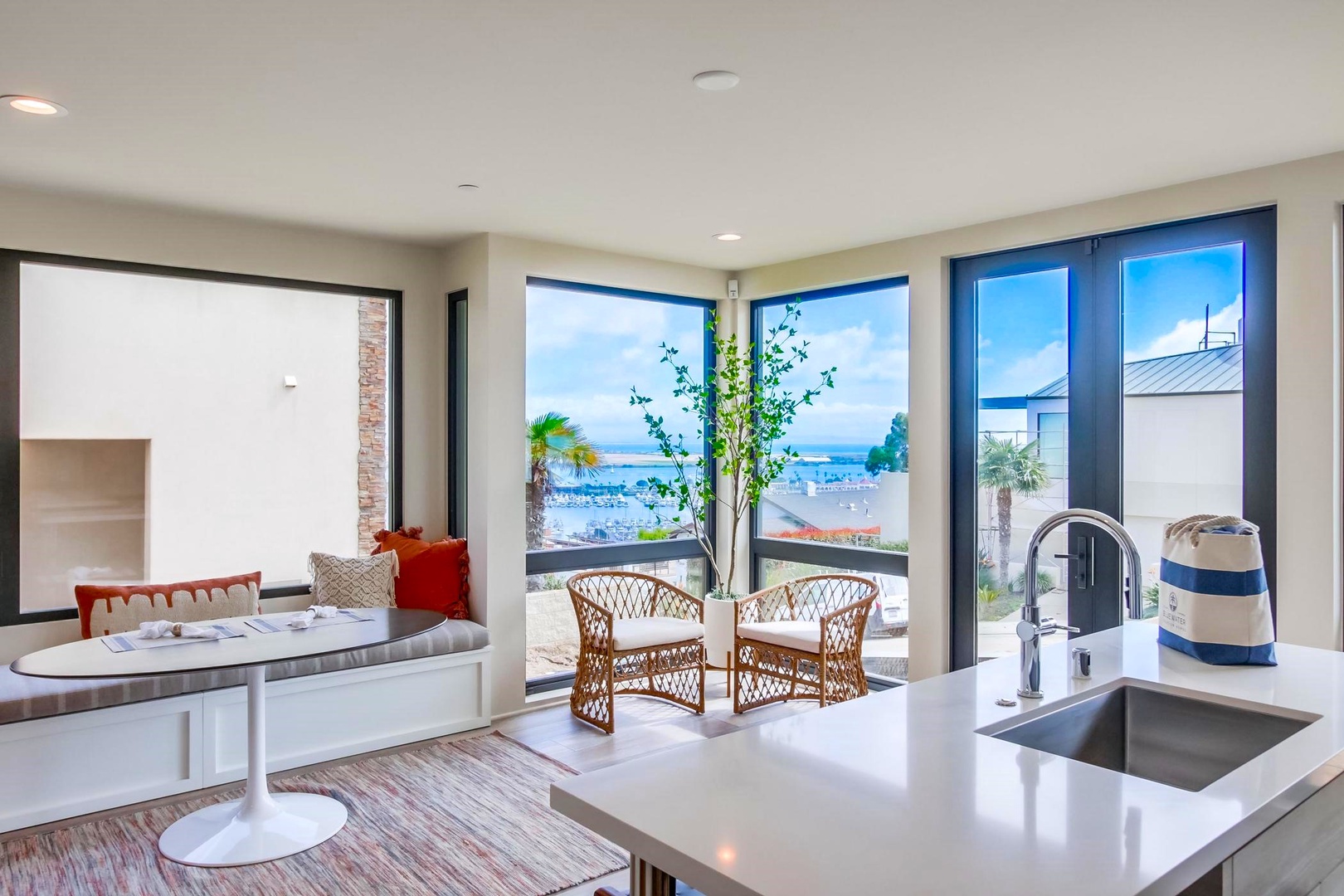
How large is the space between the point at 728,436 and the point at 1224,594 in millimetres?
3455

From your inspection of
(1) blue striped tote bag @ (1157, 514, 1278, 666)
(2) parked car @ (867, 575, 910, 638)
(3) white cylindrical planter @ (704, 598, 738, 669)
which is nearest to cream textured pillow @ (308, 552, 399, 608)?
(3) white cylindrical planter @ (704, 598, 738, 669)

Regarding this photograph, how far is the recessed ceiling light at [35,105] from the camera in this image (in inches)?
110

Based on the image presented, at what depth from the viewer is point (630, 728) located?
14.9ft

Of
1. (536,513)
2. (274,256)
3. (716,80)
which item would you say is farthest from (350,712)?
(716,80)

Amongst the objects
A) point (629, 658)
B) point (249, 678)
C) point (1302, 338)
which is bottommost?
point (629, 658)

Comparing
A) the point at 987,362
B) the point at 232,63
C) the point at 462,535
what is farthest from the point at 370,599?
the point at 987,362

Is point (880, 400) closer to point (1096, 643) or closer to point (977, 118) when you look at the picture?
point (977, 118)

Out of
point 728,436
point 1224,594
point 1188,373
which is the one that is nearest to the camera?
point 1224,594

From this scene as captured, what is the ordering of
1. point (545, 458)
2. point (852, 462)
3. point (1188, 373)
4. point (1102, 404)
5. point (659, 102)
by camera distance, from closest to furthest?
point (659, 102), point (1188, 373), point (1102, 404), point (545, 458), point (852, 462)

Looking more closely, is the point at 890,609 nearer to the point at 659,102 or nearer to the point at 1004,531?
the point at 1004,531

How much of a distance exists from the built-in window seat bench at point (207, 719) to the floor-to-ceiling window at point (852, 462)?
2.11 meters

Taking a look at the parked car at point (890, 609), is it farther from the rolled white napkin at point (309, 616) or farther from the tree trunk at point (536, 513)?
the rolled white napkin at point (309, 616)

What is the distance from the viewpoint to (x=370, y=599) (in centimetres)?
450

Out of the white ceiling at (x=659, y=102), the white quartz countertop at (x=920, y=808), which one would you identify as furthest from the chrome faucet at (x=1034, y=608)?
the white ceiling at (x=659, y=102)
